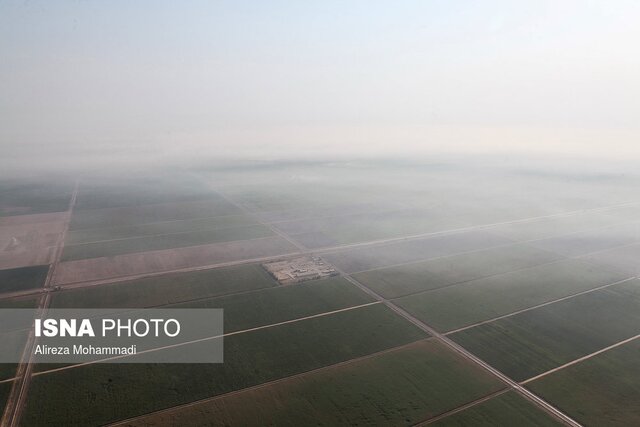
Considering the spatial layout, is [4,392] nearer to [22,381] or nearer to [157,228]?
[22,381]

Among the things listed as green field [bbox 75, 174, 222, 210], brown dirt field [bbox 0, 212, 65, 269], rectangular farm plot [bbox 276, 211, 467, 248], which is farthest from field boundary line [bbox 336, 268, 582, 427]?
green field [bbox 75, 174, 222, 210]

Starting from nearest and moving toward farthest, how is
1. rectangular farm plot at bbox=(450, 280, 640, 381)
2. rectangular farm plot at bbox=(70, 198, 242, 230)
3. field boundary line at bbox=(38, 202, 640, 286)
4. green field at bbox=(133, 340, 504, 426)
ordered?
green field at bbox=(133, 340, 504, 426) < rectangular farm plot at bbox=(450, 280, 640, 381) < field boundary line at bbox=(38, 202, 640, 286) < rectangular farm plot at bbox=(70, 198, 242, 230)

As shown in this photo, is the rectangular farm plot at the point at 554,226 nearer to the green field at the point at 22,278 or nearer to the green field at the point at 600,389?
the green field at the point at 600,389

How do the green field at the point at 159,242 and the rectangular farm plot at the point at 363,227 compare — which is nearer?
the green field at the point at 159,242

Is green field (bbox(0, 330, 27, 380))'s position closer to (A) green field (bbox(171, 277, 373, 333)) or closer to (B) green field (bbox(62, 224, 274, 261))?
(A) green field (bbox(171, 277, 373, 333))

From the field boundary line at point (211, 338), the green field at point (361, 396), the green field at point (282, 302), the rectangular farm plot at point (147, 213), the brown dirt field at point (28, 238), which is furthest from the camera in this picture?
the rectangular farm plot at point (147, 213)

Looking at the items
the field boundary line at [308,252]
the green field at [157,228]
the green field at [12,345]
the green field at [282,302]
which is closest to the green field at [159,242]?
the green field at [157,228]

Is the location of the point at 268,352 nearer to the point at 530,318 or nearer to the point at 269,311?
the point at 269,311

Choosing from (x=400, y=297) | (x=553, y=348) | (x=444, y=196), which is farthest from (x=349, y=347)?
(x=444, y=196)

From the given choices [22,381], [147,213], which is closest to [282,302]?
[22,381]
